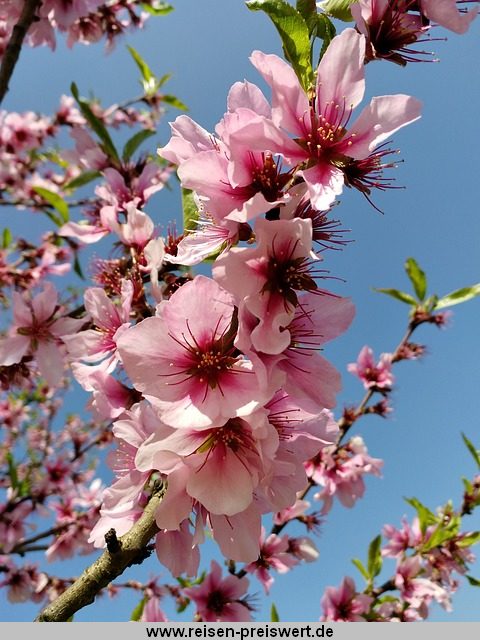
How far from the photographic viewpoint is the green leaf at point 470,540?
2885mm

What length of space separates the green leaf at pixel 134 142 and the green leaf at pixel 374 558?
2.64 metres

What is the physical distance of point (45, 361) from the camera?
84.0 inches

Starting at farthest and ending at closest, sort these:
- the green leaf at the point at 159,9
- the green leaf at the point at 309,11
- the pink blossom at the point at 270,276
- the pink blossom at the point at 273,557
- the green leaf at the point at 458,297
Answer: the green leaf at the point at 159,9
the pink blossom at the point at 273,557
the green leaf at the point at 458,297
the green leaf at the point at 309,11
the pink blossom at the point at 270,276

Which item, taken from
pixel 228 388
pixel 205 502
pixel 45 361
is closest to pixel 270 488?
pixel 205 502

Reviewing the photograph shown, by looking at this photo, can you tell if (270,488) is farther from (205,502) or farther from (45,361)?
(45,361)

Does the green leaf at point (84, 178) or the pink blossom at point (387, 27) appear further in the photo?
the green leaf at point (84, 178)

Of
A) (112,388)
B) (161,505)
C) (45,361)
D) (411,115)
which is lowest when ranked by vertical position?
(45,361)

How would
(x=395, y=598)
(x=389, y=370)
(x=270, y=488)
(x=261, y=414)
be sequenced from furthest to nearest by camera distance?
(x=389, y=370)
(x=395, y=598)
(x=270, y=488)
(x=261, y=414)

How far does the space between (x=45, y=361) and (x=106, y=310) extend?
846 millimetres

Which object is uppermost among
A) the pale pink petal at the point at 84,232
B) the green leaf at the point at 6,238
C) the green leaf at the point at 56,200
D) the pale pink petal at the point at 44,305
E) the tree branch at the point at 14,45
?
the tree branch at the point at 14,45

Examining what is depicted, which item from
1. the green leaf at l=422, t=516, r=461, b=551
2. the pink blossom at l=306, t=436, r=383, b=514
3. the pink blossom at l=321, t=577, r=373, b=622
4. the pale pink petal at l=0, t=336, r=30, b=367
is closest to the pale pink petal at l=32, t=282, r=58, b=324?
the pale pink petal at l=0, t=336, r=30, b=367

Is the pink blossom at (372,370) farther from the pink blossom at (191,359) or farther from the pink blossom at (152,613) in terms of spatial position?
the pink blossom at (191,359)

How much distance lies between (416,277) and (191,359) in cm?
228

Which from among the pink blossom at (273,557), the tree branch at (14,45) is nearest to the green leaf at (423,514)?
the pink blossom at (273,557)
